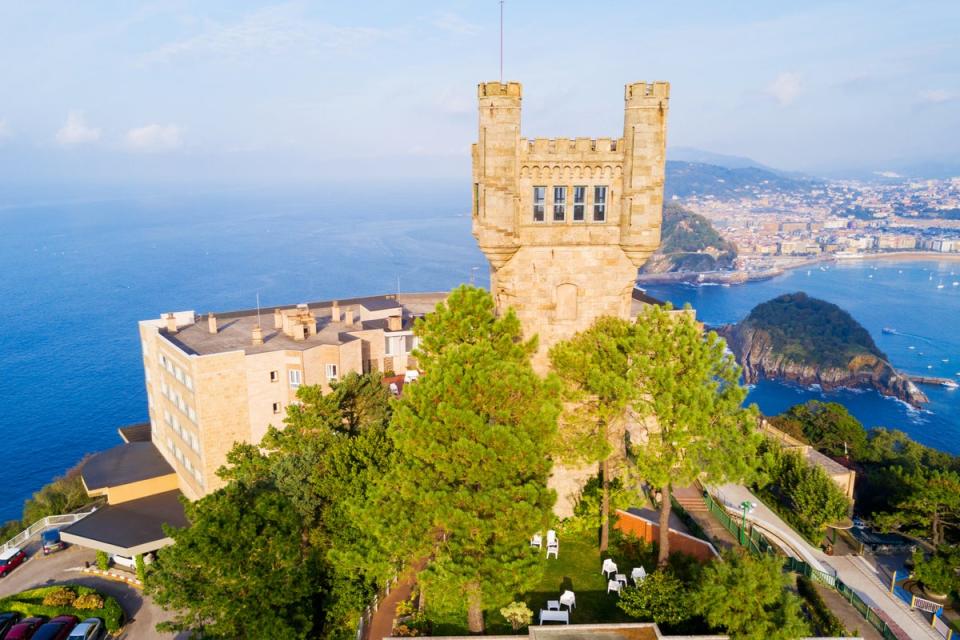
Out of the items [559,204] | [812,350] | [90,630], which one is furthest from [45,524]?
[812,350]

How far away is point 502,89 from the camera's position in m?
30.0

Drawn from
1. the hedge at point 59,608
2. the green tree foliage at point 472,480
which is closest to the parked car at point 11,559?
the hedge at point 59,608

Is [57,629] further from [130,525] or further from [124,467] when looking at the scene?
[124,467]

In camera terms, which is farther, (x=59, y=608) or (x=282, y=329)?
(x=282, y=329)

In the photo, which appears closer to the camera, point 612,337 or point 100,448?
point 612,337

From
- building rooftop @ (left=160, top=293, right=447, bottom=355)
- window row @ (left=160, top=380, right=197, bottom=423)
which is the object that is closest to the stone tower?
building rooftop @ (left=160, top=293, right=447, bottom=355)

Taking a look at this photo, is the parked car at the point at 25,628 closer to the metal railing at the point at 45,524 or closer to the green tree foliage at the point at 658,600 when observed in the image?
the metal railing at the point at 45,524

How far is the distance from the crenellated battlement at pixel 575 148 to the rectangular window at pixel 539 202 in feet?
5.85

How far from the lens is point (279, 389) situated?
51438 mm

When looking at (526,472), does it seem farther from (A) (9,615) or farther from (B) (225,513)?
(A) (9,615)

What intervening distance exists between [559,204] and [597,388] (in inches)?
384

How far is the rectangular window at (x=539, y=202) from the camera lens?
31656 mm

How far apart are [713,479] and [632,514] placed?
8.95 m

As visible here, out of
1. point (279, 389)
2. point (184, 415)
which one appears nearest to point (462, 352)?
point (279, 389)
